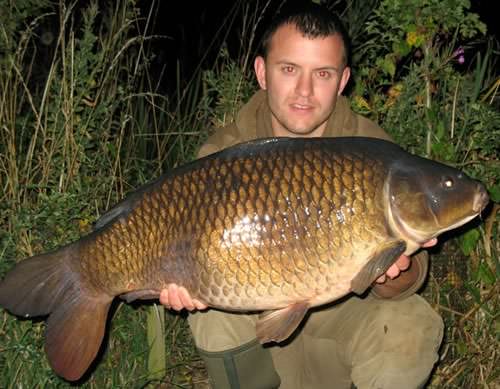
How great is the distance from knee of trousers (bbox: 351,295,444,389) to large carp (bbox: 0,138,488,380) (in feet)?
0.97

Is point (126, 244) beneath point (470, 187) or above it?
beneath

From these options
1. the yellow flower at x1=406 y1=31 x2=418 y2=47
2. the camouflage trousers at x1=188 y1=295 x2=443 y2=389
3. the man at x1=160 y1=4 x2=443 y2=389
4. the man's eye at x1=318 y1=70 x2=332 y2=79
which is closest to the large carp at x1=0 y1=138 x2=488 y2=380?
the man at x1=160 y1=4 x2=443 y2=389

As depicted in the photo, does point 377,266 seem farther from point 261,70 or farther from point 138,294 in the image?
point 261,70

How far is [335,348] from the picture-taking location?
2.26 m

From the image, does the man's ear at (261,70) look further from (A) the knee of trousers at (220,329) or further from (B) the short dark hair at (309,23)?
(A) the knee of trousers at (220,329)

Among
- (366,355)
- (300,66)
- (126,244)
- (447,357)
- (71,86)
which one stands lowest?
(447,357)

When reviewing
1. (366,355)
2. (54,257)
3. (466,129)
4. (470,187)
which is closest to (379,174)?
Result: (470,187)

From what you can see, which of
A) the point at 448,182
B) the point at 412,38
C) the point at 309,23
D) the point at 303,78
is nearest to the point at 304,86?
the point at 303,78

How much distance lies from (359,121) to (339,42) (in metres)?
0.27

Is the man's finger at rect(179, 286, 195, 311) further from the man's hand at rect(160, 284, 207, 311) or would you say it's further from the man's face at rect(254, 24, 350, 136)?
the man's face at rect(254, 24, 350, 136)

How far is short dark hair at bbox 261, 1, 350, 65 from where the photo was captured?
2.27 metres

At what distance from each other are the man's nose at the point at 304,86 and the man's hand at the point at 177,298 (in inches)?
28.9

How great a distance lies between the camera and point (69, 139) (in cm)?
249

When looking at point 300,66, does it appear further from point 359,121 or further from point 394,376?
point 394,376
